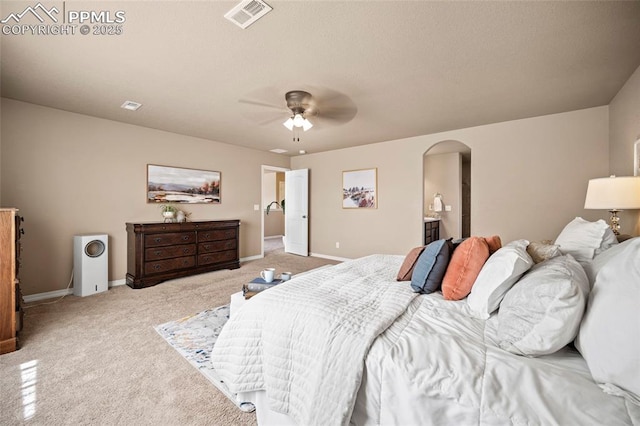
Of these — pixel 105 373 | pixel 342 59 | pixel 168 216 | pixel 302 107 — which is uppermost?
pixel 342 59

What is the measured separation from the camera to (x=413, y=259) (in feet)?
6.72

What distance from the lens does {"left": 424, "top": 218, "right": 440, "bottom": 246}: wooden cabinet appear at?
5605 mm

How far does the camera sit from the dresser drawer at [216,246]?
183 inches

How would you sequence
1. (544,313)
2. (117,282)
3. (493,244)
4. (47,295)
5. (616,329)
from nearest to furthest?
(616,329), (544,313), (493,244), (47,295), (117,282)

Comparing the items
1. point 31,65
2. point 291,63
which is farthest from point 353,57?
point 31,65

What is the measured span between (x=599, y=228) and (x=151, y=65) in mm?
3672

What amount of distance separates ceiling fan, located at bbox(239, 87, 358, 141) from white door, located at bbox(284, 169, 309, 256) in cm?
265

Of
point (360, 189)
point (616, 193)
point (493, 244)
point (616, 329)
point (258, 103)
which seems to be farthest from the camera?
point (360, 189)

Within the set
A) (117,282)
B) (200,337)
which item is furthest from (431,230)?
(117,282)

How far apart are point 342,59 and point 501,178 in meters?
3.24

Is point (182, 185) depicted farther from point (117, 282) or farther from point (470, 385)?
point (470, 385)

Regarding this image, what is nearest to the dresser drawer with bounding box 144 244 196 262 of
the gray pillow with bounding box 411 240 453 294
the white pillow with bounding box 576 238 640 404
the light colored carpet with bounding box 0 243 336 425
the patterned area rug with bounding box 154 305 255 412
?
the light colored carpet with bounding box 0 243 336 425

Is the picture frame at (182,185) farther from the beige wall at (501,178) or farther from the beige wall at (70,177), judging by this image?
the beige wall at (501,178)

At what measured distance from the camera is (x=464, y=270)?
5.49 feet
